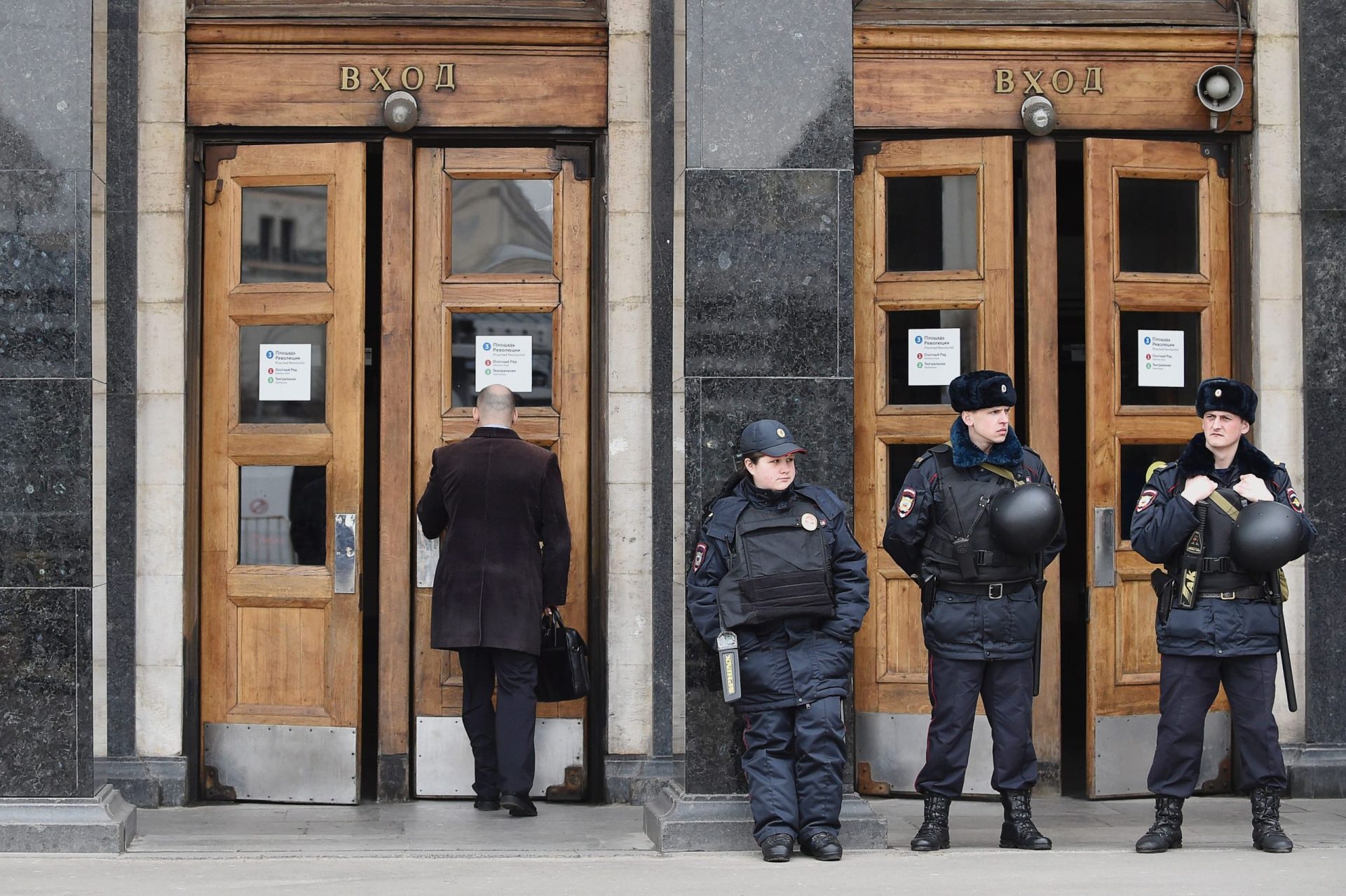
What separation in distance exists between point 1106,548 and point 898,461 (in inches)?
42.7

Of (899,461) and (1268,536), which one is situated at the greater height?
(899,461)

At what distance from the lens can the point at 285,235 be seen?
800cm

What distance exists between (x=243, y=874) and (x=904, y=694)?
10.7 ft

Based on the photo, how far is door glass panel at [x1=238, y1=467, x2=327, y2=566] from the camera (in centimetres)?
796

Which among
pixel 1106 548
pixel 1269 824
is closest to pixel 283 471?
pixel 1106 548

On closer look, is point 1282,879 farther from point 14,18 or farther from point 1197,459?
point 14,18

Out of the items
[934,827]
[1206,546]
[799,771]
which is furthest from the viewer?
[934,827]

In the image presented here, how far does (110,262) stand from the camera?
7.83 metres

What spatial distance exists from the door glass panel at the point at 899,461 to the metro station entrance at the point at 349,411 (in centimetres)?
148

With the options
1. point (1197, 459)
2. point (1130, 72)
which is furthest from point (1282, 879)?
point (1130, 72)

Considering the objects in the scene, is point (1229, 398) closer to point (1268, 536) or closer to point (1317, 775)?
point (1268, 536)

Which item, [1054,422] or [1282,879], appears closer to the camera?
[1282,879]

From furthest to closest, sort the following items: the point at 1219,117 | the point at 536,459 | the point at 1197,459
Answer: the point at 1219,117 < the point at 536,459 < the point at 1197,459

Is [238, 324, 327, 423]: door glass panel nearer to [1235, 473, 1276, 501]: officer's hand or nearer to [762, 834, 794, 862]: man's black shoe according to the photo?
[762, 834, 794, 862]: man's black shoe
